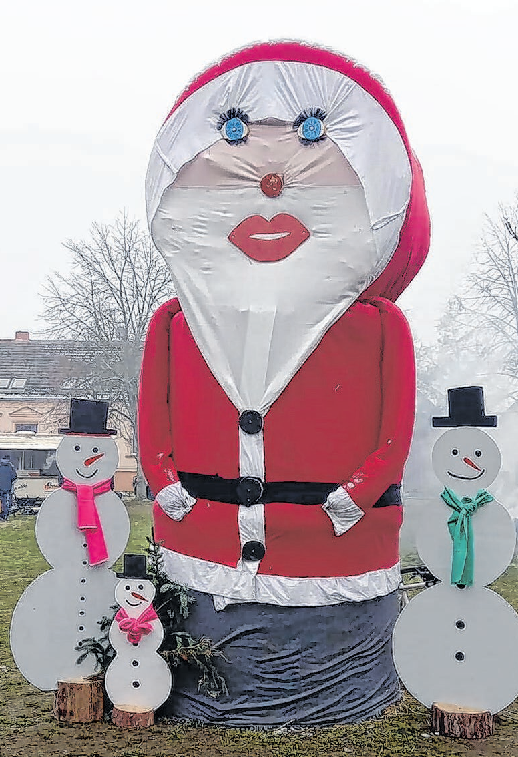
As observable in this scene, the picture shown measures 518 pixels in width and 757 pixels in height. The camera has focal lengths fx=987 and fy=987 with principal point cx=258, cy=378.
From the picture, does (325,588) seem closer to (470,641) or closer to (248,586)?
(248,586)

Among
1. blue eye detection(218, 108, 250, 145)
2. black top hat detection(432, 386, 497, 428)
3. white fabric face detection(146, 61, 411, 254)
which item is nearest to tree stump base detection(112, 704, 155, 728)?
black top hat detection(432, 386, 497, 428)

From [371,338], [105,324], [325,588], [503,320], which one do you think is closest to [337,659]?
[325,588]

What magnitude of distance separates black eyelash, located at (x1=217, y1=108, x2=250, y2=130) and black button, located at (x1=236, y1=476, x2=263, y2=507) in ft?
5.87

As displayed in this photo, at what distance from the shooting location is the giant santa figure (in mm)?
4852

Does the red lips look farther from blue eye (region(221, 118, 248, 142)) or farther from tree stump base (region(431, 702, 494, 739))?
tree stump base (region(431, 702, 494, 739))

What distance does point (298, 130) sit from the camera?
491 cm

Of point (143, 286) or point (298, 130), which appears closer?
point (298, 130)

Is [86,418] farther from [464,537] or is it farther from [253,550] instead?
[464,537]

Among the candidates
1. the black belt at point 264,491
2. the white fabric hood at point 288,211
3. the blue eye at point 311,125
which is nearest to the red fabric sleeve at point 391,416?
the black belt at point 264,491

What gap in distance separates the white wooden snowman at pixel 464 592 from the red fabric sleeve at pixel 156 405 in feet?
4.57

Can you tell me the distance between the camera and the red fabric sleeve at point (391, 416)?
481 centimetres

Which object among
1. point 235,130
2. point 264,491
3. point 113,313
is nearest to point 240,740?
point 264,491

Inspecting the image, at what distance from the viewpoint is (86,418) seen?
534 centimetres

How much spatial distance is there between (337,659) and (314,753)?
52cm
